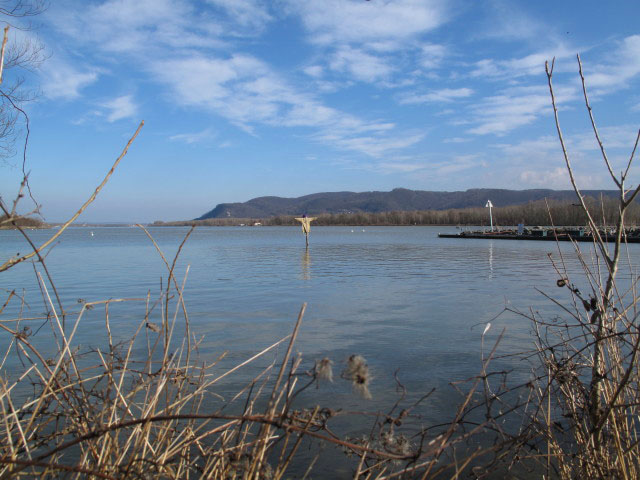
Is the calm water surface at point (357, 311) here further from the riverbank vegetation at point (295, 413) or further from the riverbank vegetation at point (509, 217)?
the riverbank vegetation at point (509, 217)

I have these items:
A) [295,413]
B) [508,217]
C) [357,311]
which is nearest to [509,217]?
[508,217]

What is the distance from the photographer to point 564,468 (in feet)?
9.76

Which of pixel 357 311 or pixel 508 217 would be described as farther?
pixel 508 217

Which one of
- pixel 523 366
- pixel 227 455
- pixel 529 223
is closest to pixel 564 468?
pixel 227 455

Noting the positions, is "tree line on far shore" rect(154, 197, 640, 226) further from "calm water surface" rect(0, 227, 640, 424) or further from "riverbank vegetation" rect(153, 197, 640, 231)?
"calm water surface" rect(0, 227, 640, 424)

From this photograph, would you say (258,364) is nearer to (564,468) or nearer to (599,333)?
(564,468)

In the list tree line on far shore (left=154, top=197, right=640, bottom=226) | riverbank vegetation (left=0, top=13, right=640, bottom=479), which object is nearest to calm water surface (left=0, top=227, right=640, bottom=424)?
riverbank vegetation (left=0, top=13, right=640, bottom=479)

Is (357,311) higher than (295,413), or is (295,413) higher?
(295,413)

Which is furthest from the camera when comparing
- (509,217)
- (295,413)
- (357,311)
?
(509,217)

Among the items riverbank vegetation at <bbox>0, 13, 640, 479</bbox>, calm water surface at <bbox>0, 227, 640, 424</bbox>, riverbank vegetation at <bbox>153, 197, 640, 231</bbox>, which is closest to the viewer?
riverbank vegetation at <bbox>0, 13, 640, 479</bbox>

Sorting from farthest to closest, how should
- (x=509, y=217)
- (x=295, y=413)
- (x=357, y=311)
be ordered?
(x=509, y=217)
(x=357, y=311)
(x=295, y=413)

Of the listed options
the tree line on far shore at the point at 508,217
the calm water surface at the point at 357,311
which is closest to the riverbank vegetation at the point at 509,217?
the tree line on far shore at the point at 508,217

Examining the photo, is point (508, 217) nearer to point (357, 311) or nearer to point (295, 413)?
point (357, 311)

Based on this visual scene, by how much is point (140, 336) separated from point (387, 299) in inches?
239
